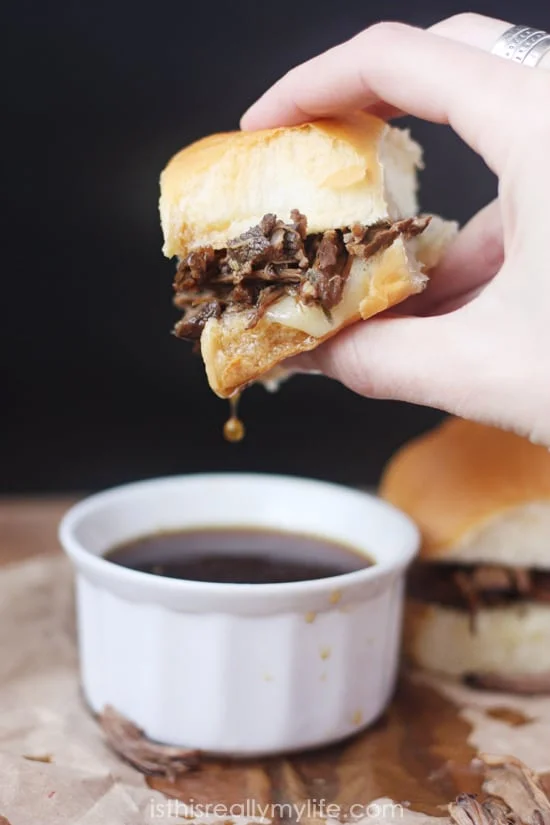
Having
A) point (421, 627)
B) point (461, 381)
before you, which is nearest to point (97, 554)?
point (421, 627)

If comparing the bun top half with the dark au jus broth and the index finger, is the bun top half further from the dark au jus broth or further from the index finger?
the dark au jus broth

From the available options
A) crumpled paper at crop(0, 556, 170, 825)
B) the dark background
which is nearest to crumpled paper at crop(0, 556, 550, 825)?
crumpled paper at crop(0, 556, 170, 825)

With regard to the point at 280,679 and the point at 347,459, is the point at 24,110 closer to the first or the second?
the point at 347,459

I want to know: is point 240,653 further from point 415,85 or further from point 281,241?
point 415,85

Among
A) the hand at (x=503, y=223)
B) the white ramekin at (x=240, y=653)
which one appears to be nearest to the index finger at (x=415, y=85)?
the hand at (x=503, y=223)

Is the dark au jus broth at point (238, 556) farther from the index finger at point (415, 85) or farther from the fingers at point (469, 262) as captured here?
the index finger at point (415, 85)

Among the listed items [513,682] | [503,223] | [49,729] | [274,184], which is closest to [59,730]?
[49,729]
